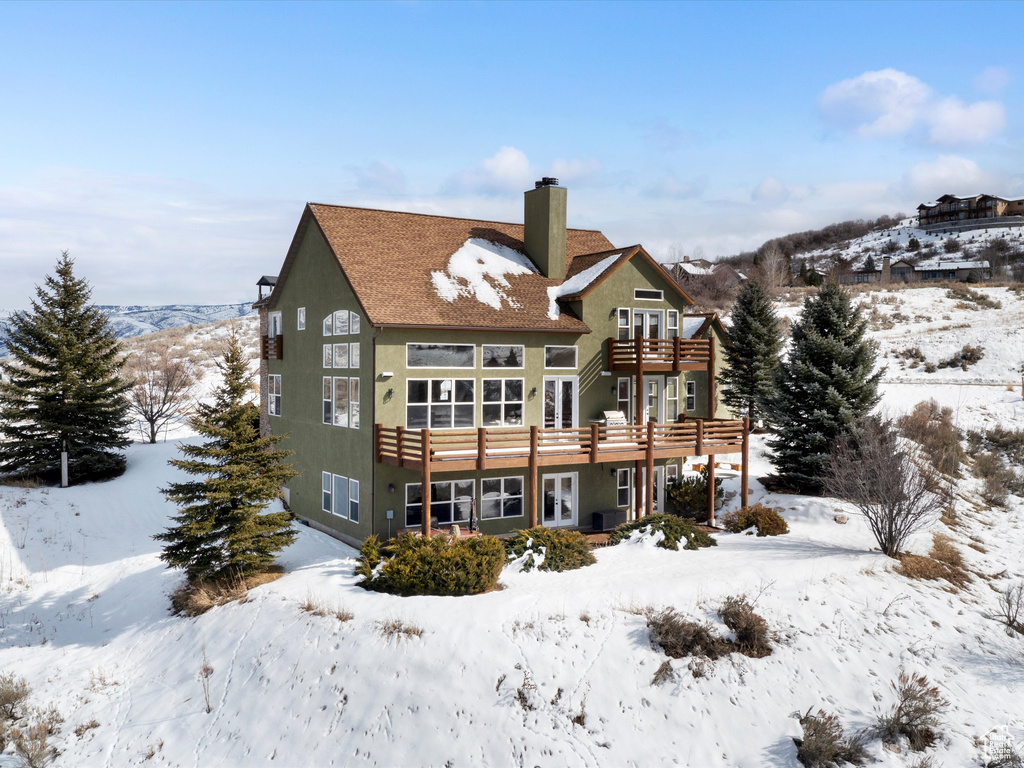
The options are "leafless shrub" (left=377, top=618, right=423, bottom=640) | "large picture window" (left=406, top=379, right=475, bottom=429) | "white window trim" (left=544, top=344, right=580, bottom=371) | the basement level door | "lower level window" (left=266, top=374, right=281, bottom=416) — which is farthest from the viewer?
"lower level window" (left=266, top=374, right=281, bottom=416)

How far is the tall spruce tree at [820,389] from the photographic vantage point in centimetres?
2550

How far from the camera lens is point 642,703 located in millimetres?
13758

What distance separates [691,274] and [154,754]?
74.8 metres

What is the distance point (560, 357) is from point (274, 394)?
39.1 feet

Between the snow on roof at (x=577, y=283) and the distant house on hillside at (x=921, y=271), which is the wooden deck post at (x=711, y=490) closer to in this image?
the snow on roof at (x=577, y=283)

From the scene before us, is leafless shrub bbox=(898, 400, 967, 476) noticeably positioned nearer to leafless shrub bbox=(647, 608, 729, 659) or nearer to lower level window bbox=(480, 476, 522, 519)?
lower level window bbox=(480, 476, 522, 519)

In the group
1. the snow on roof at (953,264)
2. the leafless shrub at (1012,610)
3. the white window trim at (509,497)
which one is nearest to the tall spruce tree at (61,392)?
the white window trim at (509,497)

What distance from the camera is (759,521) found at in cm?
2334

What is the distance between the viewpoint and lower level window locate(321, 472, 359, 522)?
74.0 ft

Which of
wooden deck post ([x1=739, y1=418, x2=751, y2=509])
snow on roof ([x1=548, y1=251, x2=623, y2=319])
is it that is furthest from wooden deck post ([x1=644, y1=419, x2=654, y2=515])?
snow on roof ([x1=548, y1=251, x2=623, y2=319])

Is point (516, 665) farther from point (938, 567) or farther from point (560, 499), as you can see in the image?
point (938, 567)

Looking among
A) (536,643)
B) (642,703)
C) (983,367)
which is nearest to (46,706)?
(536,643)

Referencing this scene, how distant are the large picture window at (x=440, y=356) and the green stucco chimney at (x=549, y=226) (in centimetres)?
548

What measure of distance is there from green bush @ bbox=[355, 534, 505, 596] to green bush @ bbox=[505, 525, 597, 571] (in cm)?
90
